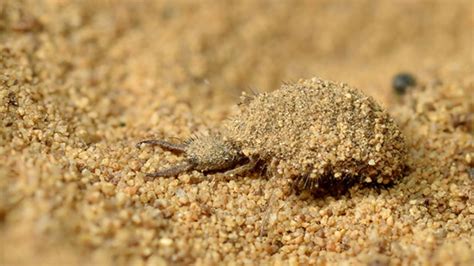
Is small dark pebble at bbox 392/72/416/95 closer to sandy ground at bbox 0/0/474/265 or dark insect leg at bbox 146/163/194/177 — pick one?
sandy ground at bbox 0/0/474/265

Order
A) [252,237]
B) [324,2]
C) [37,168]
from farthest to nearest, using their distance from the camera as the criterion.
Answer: [324,2]
[252,237]
[37,168]

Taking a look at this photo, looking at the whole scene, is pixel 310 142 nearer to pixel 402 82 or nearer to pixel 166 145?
pixel 166 145

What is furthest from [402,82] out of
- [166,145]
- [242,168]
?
[166,145]

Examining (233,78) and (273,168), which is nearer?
(273,168)

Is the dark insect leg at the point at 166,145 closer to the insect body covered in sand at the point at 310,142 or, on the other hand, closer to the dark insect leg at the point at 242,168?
the insect body covered in sand at the point at 310,142

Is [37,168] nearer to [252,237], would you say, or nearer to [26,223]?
[26,223]

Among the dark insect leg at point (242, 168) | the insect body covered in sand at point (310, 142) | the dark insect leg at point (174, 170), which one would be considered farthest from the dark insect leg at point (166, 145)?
the dark insect leg at point (242, 168)

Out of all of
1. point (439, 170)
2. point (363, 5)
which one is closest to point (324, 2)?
point (363, 5)
